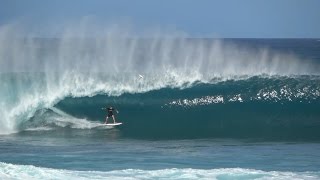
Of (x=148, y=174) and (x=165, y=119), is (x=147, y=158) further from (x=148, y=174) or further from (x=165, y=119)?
(x=165, y=119)

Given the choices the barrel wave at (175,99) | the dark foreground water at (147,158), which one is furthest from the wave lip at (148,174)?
the barrel wave at (175,99)

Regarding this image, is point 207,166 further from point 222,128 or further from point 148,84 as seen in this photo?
point 148,84

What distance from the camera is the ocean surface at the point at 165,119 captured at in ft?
49.4

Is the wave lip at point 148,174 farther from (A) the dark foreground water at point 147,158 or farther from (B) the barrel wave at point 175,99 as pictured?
(B) the barrel wave at point 175,99

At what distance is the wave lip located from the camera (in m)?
13.6

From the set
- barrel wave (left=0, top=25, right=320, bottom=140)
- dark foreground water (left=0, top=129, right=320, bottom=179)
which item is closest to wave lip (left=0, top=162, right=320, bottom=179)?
dark foreground water (left=0, top=129, right=320, bottom=179)

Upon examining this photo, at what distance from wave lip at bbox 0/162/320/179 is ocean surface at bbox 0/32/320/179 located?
2 cm

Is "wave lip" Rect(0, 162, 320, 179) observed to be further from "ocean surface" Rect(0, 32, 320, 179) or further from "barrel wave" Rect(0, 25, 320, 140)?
"barrel wave" Rect(0, 25, 320, 140)

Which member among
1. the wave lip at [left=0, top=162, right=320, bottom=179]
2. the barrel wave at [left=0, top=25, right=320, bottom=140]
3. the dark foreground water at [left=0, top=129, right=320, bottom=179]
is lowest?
the wave lip at [left=0, top=162, right=320, bottom=179]

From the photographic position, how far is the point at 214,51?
113 ft

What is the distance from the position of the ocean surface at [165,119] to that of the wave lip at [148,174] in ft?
0.07

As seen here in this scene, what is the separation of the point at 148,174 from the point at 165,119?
29.2 feet

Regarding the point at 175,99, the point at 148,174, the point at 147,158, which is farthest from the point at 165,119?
the point at 148,174

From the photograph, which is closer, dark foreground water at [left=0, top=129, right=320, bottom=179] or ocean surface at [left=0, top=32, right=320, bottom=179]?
dark foreground water at [left=0, top=129, right=320, bottom=179]
